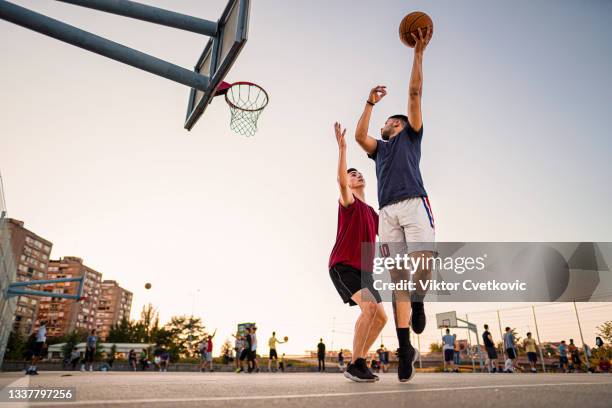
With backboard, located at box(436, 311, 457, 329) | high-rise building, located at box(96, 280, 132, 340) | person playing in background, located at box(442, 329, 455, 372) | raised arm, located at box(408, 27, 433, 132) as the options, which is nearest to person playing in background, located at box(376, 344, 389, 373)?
backboard, located at box(436, 311, 457, 329)

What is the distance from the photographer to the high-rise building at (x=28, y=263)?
8669 centimetres

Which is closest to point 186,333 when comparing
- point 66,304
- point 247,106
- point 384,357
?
point 384,357

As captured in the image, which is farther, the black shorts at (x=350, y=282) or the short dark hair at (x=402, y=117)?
the short dark hair at (x=402, y=117)

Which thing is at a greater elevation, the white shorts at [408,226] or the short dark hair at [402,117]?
the short dark hair at [402,117]

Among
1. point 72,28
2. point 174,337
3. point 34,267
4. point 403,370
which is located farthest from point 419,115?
point 34,267

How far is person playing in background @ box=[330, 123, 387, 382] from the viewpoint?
3.74 metres

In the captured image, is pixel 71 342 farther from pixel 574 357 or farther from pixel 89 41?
pixel 89 41

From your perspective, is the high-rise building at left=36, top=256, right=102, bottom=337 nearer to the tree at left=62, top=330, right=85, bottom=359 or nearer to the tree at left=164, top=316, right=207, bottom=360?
the tree at left=62, top=330, right=85, bottom=359

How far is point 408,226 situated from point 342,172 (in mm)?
898

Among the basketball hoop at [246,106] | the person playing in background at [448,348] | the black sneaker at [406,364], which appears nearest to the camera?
the black sneaker at [406,364]

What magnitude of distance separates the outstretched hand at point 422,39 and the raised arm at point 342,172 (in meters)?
1.06

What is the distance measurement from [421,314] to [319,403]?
2.06 metres

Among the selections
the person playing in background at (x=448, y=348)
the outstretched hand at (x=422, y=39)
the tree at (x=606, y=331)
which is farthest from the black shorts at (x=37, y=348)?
the tree at (x=606, y=331)

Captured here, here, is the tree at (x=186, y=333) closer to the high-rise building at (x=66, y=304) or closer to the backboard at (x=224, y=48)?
the backboard at (x=224, y=48)
